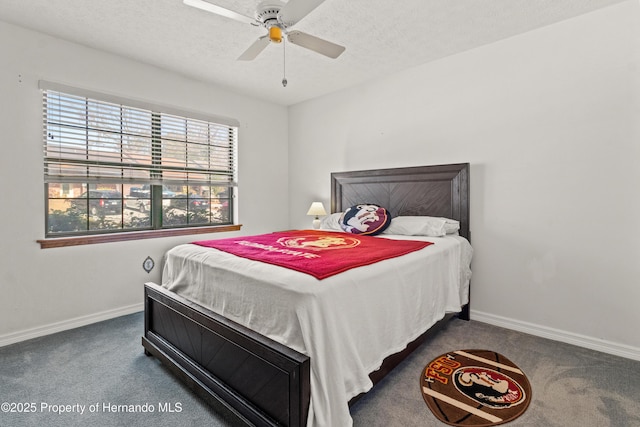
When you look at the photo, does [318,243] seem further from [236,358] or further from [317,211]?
[317,211]

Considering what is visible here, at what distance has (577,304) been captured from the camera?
2.43 meters

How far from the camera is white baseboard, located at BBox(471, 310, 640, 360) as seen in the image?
2.23 metres

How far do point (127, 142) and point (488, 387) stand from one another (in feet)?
12.1

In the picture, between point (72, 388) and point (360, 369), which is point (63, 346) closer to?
point (72, 388)

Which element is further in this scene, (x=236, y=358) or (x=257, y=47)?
(x=257, y=47)

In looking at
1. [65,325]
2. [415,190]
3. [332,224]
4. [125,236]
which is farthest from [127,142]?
[415,190]

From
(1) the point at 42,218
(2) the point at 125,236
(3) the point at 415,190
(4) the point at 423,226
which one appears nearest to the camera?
(1) the point at 42,218

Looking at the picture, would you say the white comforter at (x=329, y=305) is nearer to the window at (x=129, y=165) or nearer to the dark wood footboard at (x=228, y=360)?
the dark wood footboard at (x=228, y=360)

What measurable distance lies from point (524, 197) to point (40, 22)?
13.9ft

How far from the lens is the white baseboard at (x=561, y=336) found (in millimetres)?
2229

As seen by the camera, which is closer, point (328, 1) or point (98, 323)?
point (328, 1)

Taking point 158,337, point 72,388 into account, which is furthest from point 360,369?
point 72,388

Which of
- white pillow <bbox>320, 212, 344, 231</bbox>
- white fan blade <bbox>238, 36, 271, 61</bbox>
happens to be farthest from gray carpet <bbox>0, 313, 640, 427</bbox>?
white fan blade <bbox>238, 36, 271, 61</bbox>

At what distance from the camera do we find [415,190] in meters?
3.29
